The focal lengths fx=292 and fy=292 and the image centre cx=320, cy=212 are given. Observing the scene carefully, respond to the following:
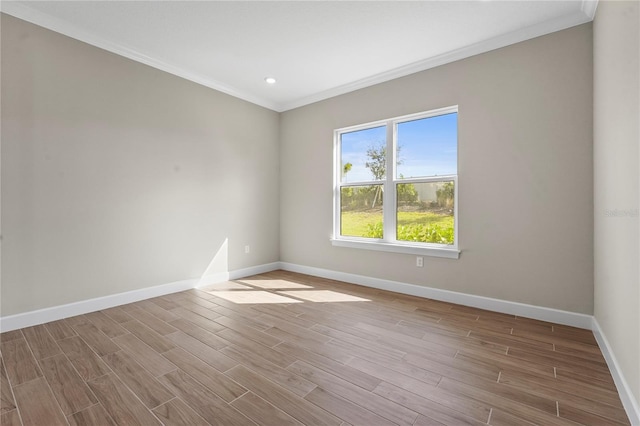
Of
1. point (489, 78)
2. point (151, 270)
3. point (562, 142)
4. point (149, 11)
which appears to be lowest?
point (151, 270)

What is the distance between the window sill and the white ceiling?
2133 mm

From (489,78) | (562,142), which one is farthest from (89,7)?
(562,142)

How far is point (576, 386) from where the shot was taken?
1.75 m

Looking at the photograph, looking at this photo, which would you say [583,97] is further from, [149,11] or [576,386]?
[149,11]

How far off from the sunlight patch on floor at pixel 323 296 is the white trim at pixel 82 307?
54.9 inches

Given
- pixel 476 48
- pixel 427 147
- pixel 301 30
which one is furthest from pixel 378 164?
pixel 301 30

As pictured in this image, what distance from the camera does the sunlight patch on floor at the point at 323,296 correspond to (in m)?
3.36

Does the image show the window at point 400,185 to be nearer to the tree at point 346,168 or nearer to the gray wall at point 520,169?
the tree at point 346,168

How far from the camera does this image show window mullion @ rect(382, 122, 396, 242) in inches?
150

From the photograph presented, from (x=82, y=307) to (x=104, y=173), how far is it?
1.35m

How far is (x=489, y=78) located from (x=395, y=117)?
107 cm

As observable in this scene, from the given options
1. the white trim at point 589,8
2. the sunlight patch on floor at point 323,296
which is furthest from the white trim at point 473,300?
the white trim at point 589,8

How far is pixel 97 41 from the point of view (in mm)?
2943

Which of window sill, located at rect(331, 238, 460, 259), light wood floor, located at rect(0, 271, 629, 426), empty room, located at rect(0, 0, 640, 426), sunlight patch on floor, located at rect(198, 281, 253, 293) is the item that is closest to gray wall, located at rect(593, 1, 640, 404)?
empty room, located at rect(0, 0, 640, 426)
